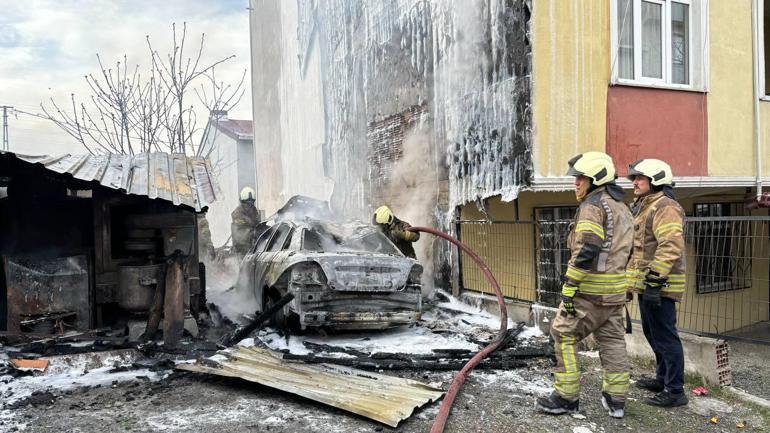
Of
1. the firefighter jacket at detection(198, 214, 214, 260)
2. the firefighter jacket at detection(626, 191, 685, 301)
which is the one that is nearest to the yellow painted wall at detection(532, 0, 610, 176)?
the firefighter jacket at detection(626, 191, 685, 301)

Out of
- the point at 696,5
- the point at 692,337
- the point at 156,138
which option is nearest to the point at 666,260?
the point at 692,337

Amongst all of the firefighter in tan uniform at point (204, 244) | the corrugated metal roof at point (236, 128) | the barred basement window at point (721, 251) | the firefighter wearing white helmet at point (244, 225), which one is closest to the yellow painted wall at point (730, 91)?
the barred basement window at point (721, 251)

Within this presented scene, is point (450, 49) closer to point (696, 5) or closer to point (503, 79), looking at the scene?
point (503, 79)

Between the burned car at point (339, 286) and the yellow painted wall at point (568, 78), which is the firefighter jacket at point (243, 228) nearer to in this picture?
the burned car at point (339, 286)

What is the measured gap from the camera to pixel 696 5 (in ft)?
27.4

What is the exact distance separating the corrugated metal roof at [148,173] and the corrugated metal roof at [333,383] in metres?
1.85

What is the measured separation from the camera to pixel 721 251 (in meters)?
9.38

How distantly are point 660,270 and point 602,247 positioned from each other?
0.68 meters

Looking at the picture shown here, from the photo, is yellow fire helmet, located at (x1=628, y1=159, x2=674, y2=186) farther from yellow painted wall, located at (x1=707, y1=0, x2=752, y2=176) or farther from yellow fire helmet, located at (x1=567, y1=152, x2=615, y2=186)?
yellow painted wall, located at (x1=707, y1=0, x2=752, y2=176)

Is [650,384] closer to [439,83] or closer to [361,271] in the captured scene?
[361,271]

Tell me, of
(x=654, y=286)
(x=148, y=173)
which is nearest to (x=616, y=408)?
(x=654, y=286)

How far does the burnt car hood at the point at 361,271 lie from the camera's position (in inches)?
263

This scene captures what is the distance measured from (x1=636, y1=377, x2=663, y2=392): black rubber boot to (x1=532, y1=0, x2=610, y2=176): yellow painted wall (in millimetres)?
2916

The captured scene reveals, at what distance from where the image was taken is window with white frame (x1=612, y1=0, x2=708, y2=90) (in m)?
7.83
